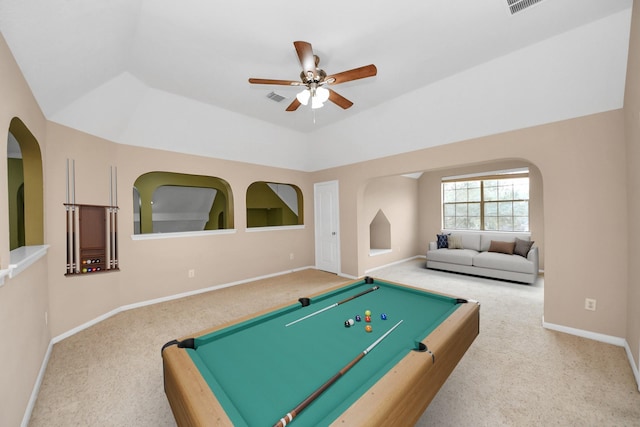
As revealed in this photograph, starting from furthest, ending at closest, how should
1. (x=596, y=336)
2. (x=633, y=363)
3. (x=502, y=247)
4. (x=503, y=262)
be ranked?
(x=502, y=247), (x=503, y=262), (x=596, y=336), (x=633, y=363)

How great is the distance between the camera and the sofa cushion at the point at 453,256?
16.9 feet

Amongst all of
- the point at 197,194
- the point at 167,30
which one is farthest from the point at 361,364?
the point at 197,194

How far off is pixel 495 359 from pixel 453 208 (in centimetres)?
506

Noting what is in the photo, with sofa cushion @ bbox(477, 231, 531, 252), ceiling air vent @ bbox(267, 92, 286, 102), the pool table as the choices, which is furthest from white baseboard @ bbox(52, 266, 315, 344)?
sofa cushion @ bbox(477, 231, 531, 252)

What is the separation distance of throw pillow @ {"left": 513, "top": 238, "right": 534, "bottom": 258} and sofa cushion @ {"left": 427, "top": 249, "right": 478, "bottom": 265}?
70 centimetres

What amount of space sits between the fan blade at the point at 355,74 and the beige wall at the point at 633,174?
74.6 inches

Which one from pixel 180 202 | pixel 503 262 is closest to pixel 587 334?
pixel 503 262

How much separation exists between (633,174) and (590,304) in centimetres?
136

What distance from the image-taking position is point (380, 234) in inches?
256

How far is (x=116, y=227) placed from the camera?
339 cm

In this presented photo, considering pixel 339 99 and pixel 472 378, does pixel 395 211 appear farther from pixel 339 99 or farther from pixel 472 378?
pixel 472 378

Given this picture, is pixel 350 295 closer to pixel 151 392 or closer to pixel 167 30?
pixel 151 392

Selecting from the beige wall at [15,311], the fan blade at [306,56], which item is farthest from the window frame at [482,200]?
the beige wall at [15,311]

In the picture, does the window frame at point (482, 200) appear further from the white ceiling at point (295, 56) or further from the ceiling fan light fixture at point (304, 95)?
the ceiling fan light fixture at point (304, 95)
